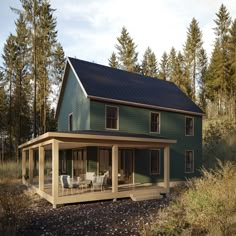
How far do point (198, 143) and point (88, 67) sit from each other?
9520 mm

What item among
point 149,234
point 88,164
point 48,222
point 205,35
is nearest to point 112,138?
point 88,164

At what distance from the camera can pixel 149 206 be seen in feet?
39.9

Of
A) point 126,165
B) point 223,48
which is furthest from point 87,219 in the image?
point 223,48

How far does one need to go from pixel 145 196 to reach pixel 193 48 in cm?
3175

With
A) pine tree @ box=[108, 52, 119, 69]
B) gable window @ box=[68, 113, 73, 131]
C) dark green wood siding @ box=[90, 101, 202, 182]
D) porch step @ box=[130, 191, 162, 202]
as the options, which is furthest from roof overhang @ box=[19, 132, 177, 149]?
pine tree @ box=[108, 52, 119, 69]

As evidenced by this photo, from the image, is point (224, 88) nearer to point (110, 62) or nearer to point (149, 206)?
point (110, 62)

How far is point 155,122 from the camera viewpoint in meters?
20.6

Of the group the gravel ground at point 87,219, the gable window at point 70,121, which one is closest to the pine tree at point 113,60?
the gable window at point 70,121

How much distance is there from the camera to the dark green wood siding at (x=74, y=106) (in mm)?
18109

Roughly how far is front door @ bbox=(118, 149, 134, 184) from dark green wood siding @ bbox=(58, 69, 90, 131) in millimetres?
2677

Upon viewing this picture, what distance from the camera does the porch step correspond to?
14211 millimetres

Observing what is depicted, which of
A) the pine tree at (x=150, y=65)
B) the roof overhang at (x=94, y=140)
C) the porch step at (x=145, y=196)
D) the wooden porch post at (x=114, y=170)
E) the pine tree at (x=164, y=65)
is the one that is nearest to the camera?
the roof overhang at (x=94, y=140)

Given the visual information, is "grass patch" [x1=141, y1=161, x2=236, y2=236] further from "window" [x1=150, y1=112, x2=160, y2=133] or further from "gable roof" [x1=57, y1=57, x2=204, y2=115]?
Result: "window" [x1=150, y1=112, x2=160, y2=133]

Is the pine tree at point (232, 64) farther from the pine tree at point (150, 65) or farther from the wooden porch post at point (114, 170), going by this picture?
the wooden porch post at point (114, 170)
